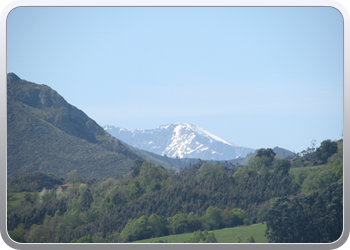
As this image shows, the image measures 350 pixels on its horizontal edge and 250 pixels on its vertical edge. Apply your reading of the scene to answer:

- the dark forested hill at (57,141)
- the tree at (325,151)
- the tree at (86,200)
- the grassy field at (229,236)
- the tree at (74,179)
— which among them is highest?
the dark forested hill at (57,141)

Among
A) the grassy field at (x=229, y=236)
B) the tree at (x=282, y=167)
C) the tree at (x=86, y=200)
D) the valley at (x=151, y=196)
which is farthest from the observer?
the tree at (x=282, y=167)

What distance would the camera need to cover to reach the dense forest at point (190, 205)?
537 inches

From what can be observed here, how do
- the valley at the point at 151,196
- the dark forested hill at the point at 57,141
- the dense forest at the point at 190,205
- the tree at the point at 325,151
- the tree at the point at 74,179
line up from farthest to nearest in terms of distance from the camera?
the dark forested hill at the point at 57,141
the tree at the point at 74,179
the tree at the point at 325,151
the dense forest at the point at 190,205
the valley at the point at 151,196

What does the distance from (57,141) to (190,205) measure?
92.9ft

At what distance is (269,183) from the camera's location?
25594 millimetres

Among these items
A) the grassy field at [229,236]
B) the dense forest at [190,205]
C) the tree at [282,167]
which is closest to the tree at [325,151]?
the dense forest at [190,205]

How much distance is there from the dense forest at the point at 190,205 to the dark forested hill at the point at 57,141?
19.8 feet

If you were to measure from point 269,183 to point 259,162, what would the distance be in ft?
20.3

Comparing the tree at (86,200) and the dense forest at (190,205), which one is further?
the tree at (86,200)

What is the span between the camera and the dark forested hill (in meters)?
36.6

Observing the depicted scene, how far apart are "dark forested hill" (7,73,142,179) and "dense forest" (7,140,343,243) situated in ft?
19.8

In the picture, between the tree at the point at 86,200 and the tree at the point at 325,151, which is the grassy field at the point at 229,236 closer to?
the tree at the point at 86,200

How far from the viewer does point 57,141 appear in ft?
146

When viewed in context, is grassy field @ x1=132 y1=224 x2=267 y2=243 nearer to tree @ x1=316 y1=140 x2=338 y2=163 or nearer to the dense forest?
the dense forest
